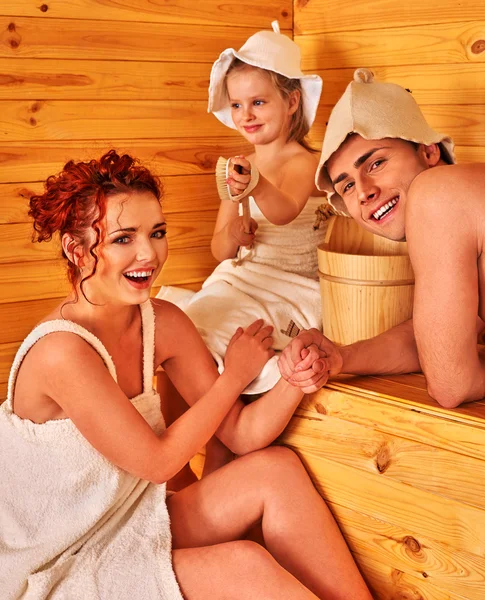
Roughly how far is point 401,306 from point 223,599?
2.54ft

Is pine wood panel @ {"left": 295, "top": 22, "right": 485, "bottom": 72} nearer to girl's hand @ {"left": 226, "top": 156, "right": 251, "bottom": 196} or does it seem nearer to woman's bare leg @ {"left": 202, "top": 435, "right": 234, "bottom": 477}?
girl's hand @ {"left": 226, "top": 156, "right": 251, "bottom": 196}

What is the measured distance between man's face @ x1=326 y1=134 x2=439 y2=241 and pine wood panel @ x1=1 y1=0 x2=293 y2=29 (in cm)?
87

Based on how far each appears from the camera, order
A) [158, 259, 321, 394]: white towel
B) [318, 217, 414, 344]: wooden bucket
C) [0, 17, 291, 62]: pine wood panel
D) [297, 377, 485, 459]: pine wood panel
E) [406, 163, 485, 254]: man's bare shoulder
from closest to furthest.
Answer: [406, 163, 485, 254]: man's bare shoulder → [297, 377, 485, 459]: pine wood panel → [318, 217, 414, 344]: wooden bucket → [158, 259, 321, 394]: white towel → [0, 17, 291, 62]: pine wood panel

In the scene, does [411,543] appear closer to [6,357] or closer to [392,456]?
[392,456]

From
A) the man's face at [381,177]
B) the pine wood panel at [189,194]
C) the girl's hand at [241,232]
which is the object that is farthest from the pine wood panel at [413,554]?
the pine wood panel at [189,194]

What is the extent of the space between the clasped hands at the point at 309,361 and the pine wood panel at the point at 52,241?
2.63 feet

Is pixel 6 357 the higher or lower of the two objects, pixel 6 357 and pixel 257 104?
the lower

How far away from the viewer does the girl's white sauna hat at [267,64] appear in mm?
2299

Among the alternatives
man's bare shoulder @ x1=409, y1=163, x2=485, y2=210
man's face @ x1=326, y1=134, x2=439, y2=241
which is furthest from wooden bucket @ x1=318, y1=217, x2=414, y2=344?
man's bare shoulder @ x1=409, y1=163, x2=485, y2=210

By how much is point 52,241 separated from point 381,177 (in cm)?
95

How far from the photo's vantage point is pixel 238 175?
204 centimetres

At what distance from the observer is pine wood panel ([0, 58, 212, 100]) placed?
2233 mm

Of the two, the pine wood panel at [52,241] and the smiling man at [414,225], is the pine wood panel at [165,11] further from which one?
the smiling man at [414,225]

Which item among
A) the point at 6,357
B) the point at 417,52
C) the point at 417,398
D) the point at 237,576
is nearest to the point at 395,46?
the point at 417,52
